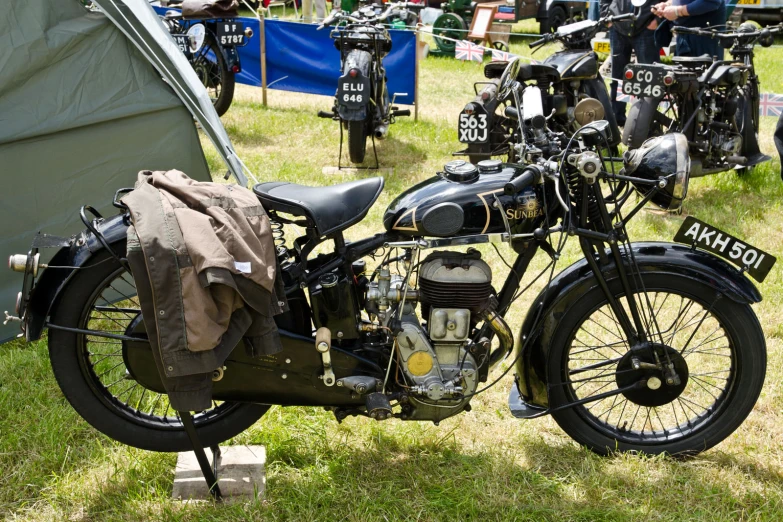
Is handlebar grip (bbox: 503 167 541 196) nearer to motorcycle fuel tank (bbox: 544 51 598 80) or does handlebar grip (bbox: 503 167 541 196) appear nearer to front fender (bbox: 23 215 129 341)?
front fender (bbox: 23 215 129 341)

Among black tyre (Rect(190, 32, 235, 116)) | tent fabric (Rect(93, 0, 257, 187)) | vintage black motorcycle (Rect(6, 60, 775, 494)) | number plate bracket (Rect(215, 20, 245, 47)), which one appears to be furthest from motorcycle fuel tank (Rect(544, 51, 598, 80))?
vintage black motorcycle (Rect(6, 60, 775, 494))

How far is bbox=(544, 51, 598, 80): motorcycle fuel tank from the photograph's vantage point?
640 centimetres

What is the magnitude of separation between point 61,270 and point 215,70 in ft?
20.1

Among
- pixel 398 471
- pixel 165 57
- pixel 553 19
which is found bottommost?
pixel 398 471

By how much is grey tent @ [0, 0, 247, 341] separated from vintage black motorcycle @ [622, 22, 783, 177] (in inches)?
127

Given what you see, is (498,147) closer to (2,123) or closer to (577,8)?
(2,123)

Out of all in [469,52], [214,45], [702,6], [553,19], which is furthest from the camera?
[553,19]

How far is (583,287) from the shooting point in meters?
2.83

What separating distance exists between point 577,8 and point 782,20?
10.8 feet

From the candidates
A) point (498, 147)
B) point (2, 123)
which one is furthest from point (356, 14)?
point (2, 123)

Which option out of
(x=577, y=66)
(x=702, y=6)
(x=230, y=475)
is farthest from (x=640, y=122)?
(x=230, y=475)

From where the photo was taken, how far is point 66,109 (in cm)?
418

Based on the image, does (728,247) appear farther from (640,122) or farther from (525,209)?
(640,122)

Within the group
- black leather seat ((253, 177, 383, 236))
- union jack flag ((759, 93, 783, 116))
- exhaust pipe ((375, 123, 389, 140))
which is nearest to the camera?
black leather seat ((253, 177, 383, 236))
